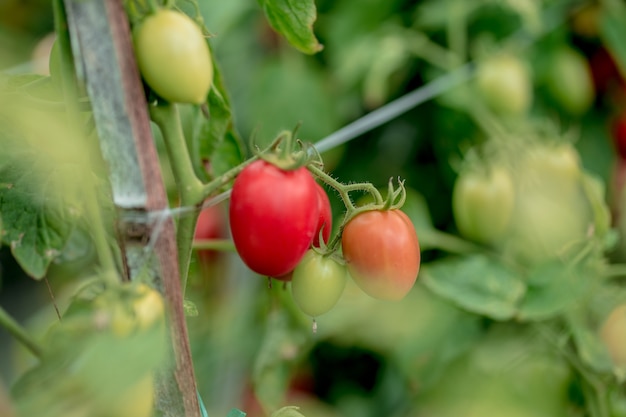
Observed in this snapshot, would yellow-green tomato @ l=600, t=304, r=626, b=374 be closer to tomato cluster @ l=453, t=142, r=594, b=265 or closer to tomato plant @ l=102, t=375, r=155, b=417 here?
tomato cluster @ l=453, t=142, r=594, b=265

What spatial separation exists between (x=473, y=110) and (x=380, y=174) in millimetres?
307

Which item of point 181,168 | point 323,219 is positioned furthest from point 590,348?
point 181,168

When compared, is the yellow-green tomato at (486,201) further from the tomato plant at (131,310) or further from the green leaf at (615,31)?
the tomato plant at (131,310)

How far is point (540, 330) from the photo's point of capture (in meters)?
1.00

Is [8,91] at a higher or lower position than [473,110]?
higher

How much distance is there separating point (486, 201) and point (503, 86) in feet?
0.89

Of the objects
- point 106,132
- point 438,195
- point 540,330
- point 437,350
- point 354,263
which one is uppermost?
point 106,132

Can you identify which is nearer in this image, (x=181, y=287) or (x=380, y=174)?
(x=181, y=287)

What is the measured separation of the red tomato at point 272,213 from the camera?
51 centimetres

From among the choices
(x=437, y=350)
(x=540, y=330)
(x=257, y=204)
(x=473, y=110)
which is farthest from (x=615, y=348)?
(x=257, y=204)

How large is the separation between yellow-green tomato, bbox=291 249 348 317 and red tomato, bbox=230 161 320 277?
34 millimetres

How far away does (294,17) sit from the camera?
0.59 m

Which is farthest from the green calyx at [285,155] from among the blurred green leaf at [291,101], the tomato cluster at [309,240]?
the blurred green leaf at [291,101]

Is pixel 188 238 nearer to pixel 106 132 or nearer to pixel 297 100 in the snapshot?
pixel 106 132
